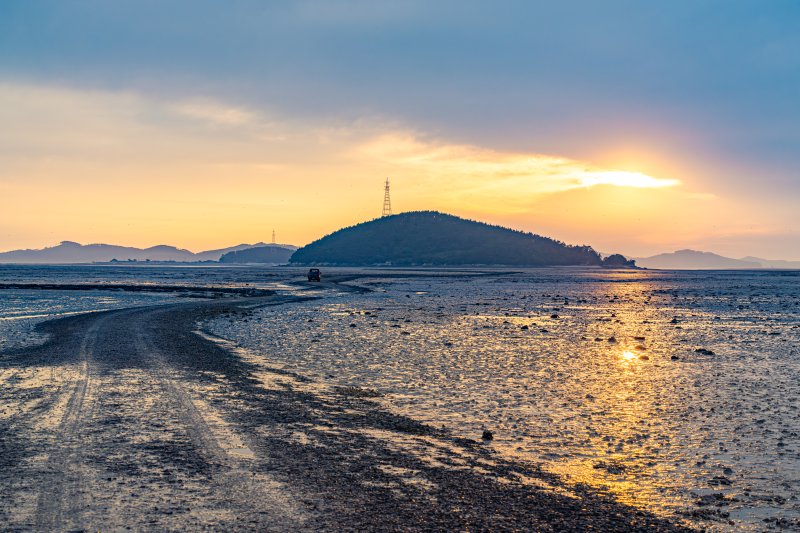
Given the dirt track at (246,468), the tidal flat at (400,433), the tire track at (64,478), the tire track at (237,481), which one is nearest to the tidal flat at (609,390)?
the tidal flat at (400,433)

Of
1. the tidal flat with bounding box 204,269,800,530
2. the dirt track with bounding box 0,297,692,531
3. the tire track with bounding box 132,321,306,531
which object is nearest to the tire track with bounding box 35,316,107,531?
the dirt track with bounding box 0,297,692,531

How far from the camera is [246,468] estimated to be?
10898mm

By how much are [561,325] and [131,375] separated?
24070mm

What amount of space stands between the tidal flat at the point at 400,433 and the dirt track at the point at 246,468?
0.05 metres

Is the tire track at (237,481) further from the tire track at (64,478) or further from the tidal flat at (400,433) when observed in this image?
the tire track at (64,478)

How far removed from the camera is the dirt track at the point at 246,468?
8.85 metres

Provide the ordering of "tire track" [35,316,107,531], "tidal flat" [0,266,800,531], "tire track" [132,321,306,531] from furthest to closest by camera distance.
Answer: "tidal flat" [0,266,800,531] < "tire track" [132,321,306,531] < "tire track" [35,316,107,531]

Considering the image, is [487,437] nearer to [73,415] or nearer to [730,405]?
[730,405]

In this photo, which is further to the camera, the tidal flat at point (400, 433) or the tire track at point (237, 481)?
the tidal flat at point (400, 433)

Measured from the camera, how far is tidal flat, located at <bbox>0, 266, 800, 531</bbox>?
30.3 ft

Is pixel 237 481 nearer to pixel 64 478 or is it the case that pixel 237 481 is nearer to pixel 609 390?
pixel 64 478

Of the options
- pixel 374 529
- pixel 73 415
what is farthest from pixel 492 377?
pixel 374 529

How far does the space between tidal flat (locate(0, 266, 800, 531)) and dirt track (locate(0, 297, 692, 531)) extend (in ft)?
0.16

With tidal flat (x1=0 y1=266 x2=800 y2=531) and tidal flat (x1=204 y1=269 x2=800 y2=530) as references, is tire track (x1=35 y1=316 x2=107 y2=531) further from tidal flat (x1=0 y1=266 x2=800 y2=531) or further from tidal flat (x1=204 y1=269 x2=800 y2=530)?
tidal flat (x1=204 y1=269 x2=800 y2=530)
